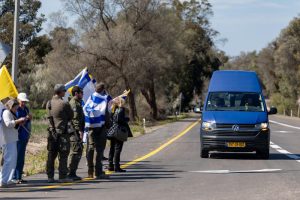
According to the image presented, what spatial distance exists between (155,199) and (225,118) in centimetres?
863

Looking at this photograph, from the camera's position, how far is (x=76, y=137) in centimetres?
1338

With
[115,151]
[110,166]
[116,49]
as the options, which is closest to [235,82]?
[115,151]

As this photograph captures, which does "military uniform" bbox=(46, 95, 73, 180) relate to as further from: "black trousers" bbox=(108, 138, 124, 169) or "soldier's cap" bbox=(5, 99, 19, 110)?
"black trousers" bbox=(108, 138, 124, 169)

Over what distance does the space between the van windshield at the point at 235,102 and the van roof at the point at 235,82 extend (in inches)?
7.7

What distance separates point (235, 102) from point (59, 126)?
27.3 ft

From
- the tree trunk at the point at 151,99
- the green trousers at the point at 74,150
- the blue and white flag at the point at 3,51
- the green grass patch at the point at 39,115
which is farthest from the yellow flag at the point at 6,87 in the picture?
the tree trunk at the point at 151,99

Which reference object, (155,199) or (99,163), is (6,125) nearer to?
(99,163)

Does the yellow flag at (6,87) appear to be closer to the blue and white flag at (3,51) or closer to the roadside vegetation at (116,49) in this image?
the blue and white flag at (3,51)

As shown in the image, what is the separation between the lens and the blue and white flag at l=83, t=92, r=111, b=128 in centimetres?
1399

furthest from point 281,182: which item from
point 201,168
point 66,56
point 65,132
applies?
point 66,56

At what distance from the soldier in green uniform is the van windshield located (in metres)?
7.00

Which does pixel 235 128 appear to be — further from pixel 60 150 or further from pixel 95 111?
pixel 60 150

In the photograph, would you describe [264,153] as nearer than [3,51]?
No

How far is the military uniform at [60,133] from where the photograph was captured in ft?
42.8
